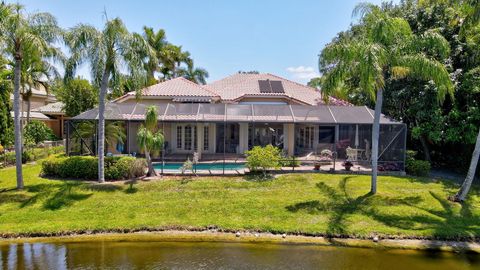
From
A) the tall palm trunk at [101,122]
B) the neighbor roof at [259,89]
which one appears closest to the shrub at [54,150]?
the tall palm trunk at [101,122]

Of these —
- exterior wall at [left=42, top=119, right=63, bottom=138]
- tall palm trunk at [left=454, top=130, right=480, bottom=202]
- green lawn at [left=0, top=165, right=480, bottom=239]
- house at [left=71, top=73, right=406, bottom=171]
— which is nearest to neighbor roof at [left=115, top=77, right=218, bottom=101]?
house at [left=71, top=73, right=406, bottom=171]

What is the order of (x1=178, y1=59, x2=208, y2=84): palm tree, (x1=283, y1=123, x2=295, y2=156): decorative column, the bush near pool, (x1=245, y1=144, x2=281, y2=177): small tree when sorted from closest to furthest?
the bush near pool, (x1=245, y1=144, x2=281, y2=177): small tree, (x1=283, y1=123, x2=295, y2=156): decorative column, (x1=178, y1=59, x2=208, y2=84): palm tree

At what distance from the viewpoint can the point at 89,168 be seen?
16.4 metres

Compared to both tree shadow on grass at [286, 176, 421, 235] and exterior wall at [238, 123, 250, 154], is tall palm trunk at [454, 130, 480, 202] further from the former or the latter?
exterior wall at [238, 123, 250, 154]

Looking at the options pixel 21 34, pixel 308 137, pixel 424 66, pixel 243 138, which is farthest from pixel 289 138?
pixel 21 34

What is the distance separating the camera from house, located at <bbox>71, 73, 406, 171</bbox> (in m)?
19.8

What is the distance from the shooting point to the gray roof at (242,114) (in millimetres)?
19859

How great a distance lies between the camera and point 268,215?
1239 centimetres

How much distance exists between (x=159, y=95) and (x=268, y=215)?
15227 millimetres

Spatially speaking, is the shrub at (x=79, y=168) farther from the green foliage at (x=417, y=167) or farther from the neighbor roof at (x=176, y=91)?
the green foliage at (x=417, y=167)

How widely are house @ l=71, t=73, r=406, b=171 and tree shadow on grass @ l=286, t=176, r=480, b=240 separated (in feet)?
17.0

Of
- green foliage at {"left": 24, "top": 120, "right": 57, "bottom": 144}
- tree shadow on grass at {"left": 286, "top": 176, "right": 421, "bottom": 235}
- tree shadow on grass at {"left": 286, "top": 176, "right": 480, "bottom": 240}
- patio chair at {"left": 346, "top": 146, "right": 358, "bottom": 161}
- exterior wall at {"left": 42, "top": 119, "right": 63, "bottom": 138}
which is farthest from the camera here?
exterior wall at {"left": 42, "top": 119, "right": 63, "bottom": 138}

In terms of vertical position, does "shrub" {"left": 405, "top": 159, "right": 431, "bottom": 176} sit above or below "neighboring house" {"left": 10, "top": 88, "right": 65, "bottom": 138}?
below

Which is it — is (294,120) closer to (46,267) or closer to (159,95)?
(159,95)
